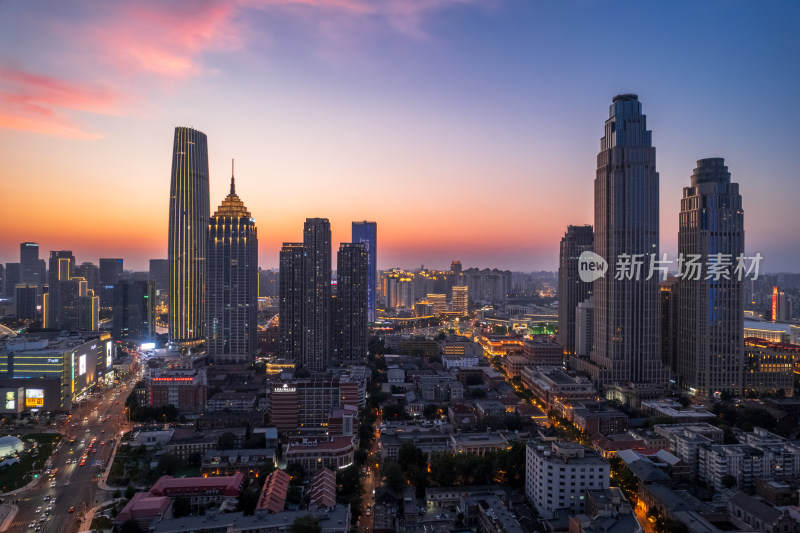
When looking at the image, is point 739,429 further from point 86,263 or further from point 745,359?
point 86,263

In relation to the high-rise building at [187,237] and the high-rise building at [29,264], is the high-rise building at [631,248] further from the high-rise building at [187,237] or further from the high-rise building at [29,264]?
the high-rise building at [29,264]

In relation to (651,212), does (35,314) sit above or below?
below

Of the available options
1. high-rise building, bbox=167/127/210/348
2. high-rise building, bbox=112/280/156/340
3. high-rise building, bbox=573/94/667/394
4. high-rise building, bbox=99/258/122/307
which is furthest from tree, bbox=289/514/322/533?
high-rise building, bbox=99/258/122/307

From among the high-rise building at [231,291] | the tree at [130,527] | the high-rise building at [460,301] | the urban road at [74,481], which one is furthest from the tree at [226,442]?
the high-rise building at [460,301]

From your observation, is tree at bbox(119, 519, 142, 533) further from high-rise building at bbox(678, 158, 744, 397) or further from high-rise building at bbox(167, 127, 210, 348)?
high-rise building at bbox(167, 127, 210, 348)

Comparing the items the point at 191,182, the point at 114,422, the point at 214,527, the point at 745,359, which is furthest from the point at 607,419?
the point at 191,182

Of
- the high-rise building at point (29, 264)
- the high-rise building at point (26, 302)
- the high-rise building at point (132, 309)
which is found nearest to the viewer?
the high-rise building at point (132, 309)

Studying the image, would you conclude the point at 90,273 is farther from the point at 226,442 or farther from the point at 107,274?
the point at 226,442
